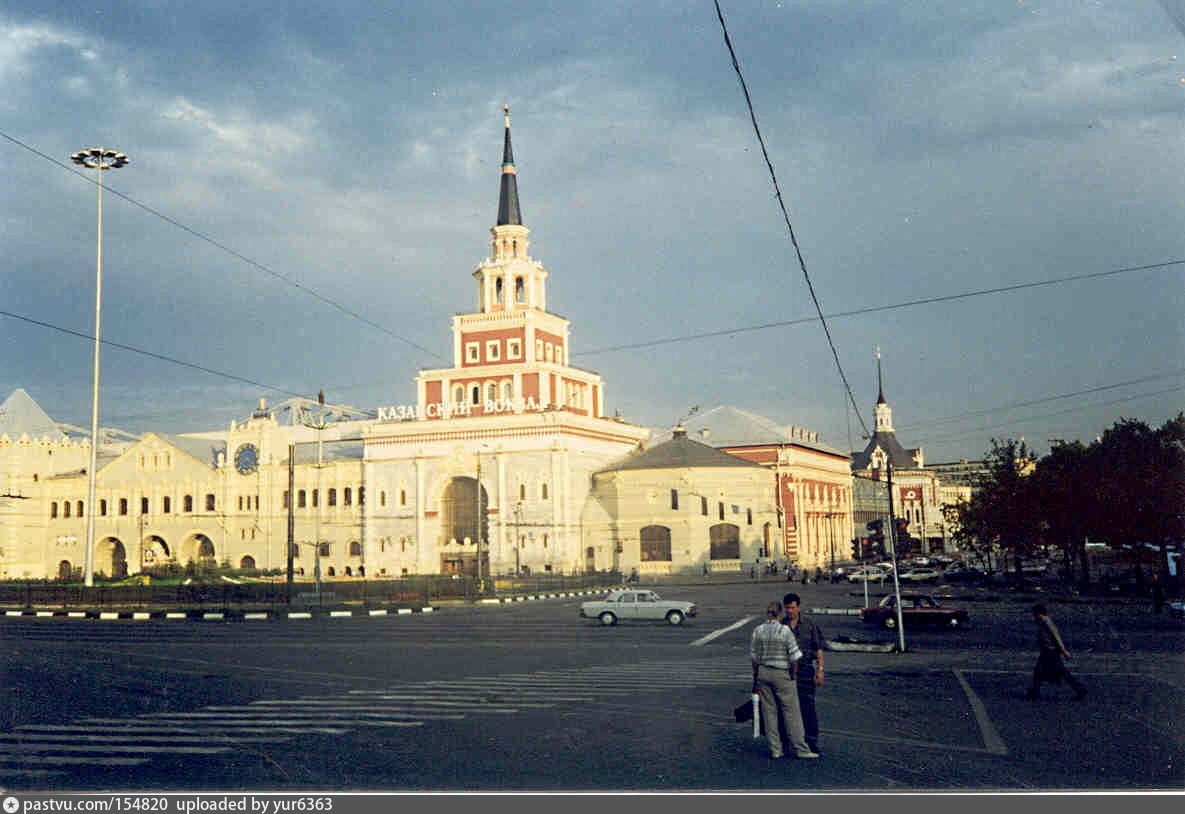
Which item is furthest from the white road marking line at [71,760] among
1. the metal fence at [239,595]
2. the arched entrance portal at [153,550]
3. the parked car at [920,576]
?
the arched entrance portal at [153,550]

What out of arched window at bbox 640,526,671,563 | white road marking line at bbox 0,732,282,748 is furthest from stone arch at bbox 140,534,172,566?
white road marking line at bbox 0,732,282,748

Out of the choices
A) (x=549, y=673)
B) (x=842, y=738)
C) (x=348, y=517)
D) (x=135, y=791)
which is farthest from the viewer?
(x=348, y=517)

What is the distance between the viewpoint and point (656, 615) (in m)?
33.4

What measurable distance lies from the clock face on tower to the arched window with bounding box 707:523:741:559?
122ft

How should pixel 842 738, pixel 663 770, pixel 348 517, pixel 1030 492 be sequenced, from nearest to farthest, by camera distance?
pixel 663 770 < pixel 842 738 < pixel 1030 492 < pixel 348 517

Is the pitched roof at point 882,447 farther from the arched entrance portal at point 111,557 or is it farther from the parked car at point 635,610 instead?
the parked car at point 635,610

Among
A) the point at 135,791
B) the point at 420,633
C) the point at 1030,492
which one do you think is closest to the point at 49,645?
the point at 420,633

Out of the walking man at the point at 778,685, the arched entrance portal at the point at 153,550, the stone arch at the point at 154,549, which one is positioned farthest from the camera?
the stone arch at the point at 154,549

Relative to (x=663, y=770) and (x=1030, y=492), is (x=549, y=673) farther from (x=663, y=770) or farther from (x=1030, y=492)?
(x=1030, y=492)

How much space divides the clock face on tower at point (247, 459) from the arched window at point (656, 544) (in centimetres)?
3235

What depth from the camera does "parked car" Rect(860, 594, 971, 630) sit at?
102 ft

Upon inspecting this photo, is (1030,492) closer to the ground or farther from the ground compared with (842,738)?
farther from the ground

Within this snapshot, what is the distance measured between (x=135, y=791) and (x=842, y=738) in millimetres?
7364

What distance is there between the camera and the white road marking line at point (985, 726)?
1111 cm
